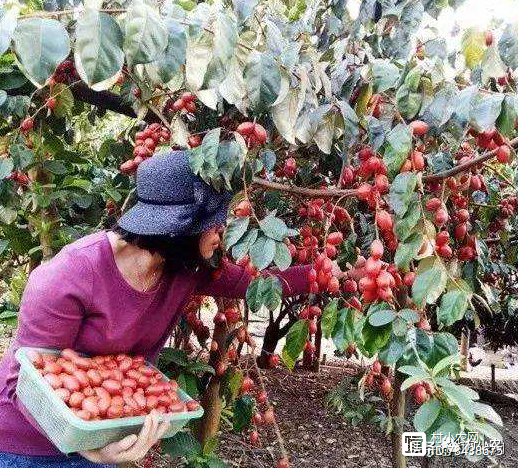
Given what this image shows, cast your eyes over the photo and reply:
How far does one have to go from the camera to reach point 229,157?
1.23 meters

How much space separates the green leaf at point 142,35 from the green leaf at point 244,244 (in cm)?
52

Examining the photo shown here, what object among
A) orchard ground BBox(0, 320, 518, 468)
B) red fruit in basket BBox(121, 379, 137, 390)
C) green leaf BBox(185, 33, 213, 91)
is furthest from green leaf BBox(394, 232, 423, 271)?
orchard ground BBox(0, 320, 518, 468)

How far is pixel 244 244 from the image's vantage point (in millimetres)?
1264

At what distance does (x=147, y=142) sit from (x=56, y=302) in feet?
1.85

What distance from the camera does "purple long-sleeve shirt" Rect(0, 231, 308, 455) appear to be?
1.35 m

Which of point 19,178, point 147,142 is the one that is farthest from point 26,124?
point 147,142

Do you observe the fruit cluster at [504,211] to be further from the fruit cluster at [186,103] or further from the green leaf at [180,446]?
the green leaf at [180,446]

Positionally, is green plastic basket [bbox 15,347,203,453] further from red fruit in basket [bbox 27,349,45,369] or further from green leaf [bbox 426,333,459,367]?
green leaf [bbox 426,333,459,367]

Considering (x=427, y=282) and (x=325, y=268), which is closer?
(x=427, y=282)

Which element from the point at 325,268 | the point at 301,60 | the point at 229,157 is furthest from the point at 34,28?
the point at 325,268

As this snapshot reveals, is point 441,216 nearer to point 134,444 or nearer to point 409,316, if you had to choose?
point 409,316

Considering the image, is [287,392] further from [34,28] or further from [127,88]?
[34,28]

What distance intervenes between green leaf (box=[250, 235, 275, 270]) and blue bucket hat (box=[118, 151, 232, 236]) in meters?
0.15

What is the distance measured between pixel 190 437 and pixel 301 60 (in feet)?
4.25
